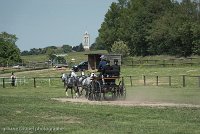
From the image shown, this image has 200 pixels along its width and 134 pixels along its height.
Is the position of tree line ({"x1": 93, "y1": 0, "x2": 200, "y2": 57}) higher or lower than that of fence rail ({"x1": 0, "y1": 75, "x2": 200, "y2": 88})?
higher

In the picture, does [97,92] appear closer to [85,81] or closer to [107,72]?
[107,72]

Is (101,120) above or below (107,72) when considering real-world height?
below

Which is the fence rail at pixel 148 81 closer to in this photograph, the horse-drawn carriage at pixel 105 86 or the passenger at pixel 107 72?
the horse-drawn carriage at pixel 105 86

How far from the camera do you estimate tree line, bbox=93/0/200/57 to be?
99250mm

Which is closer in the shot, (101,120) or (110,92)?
(101,120)

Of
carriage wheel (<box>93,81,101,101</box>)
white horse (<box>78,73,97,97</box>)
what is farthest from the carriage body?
white horse (<box>78,73,97,97</box>)

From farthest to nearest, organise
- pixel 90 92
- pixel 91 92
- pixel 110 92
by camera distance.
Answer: pixel 110 92 → pixel 90 92 → pixel 91 92

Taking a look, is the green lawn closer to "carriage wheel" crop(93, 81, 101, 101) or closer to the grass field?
the grass field

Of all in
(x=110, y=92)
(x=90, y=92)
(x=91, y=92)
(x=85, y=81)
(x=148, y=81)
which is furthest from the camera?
(x=148, y=81)

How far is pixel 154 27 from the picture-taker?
109 metres

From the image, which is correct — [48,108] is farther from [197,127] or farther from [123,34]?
[123,34]

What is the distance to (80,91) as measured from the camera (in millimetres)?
32094

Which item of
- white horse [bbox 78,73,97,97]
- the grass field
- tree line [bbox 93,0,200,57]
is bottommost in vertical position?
the grass field

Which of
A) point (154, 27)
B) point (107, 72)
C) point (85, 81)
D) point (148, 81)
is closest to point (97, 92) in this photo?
point (107, 72)
